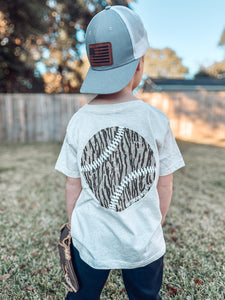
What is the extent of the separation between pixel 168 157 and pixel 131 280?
0.65m

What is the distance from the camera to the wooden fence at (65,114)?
9320 millimetres

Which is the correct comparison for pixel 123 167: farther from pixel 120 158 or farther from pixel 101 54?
pixel 101 54

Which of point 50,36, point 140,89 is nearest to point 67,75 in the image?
point 50,36

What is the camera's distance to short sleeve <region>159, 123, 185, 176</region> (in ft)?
3.92

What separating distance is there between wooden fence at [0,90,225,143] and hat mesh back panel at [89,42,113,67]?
855cm

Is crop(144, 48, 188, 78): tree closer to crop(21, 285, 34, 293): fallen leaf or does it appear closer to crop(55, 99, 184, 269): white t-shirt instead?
crop(21, 285, 34, 293): fallen leaf

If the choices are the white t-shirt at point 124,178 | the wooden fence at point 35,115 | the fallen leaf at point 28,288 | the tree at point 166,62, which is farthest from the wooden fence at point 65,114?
the tree at point 166,62

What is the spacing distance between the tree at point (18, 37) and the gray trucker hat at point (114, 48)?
9.60 meters

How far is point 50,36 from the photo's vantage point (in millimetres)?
15516

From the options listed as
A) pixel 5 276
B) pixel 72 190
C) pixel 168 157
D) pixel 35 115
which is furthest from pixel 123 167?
pixel 35 115

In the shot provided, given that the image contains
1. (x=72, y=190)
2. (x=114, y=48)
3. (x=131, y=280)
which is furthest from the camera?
(x=72, y=190)

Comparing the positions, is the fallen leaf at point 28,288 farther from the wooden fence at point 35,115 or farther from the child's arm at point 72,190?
the wooden fence at point 35,115

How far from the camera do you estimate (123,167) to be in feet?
3.84

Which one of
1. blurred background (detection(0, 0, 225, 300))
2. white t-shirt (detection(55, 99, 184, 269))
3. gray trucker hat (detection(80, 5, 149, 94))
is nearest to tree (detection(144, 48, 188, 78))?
blurred background (detection(0, 0, 225, 300))
